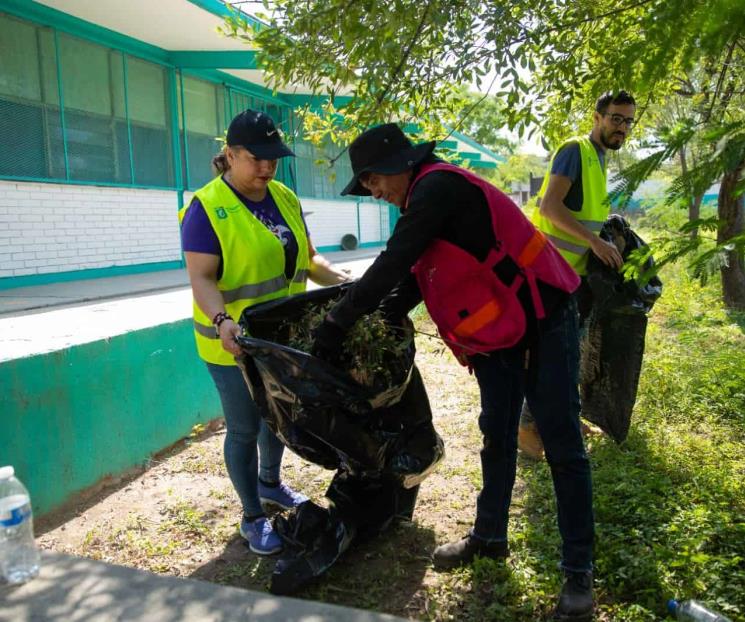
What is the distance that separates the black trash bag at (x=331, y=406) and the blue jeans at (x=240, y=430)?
285mm

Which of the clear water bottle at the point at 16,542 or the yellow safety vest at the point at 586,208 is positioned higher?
the yellow safety vest at the point at 586,208

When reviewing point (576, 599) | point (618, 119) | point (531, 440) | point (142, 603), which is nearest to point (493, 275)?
point (576, 599)

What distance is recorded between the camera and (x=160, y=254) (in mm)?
9430

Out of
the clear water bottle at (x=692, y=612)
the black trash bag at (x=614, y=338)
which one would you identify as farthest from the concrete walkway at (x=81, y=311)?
the clear water bottle at (x=692, y=612)

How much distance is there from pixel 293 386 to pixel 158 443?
83.6 inches

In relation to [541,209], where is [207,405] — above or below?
below

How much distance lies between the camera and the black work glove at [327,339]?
2301mm

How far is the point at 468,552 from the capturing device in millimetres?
2709

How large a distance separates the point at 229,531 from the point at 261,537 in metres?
0.39

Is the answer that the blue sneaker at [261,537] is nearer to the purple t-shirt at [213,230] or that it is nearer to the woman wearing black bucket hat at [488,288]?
the woman wearing black bucket hat at [488,288]

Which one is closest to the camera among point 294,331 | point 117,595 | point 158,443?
point 117,595

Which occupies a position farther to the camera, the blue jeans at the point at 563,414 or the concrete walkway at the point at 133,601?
the blue jeans at the point at 563,414

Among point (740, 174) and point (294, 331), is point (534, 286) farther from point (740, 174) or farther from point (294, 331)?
point (294, 331)

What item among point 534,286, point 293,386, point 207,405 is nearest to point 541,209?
point 534,286
